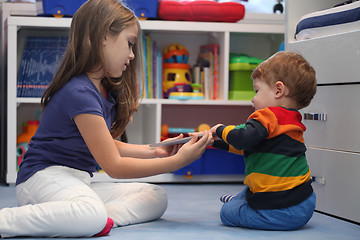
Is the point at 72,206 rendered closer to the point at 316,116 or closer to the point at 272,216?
the point at 272,216

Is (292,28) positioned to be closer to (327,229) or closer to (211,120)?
(327,229)

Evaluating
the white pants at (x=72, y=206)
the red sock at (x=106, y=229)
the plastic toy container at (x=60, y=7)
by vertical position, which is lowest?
the red sock at (x=106, y=229)

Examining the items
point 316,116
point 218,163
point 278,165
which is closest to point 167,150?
point 278,165

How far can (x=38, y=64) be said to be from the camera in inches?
81.9

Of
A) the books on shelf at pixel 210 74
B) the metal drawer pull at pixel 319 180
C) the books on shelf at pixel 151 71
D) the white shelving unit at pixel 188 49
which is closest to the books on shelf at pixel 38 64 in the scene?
the white shelving unit at pixel 188 49

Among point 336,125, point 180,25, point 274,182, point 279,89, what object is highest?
point 180,25

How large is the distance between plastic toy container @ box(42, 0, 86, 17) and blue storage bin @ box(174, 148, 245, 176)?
831 mm

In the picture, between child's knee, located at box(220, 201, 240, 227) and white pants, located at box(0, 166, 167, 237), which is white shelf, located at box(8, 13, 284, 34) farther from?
child's knee, located at box(220, 201, 240, 227)

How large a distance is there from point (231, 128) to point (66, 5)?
1.08 m

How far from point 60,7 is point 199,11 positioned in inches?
23.1

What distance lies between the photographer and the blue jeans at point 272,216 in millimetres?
1237

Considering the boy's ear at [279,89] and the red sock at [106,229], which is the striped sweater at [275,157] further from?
the red sock at [106,229]

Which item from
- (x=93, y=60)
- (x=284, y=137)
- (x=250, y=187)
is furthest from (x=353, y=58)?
(x=93, y=60)

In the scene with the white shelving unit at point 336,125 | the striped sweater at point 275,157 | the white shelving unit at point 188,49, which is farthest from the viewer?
the white shelving unit at point 188,49
